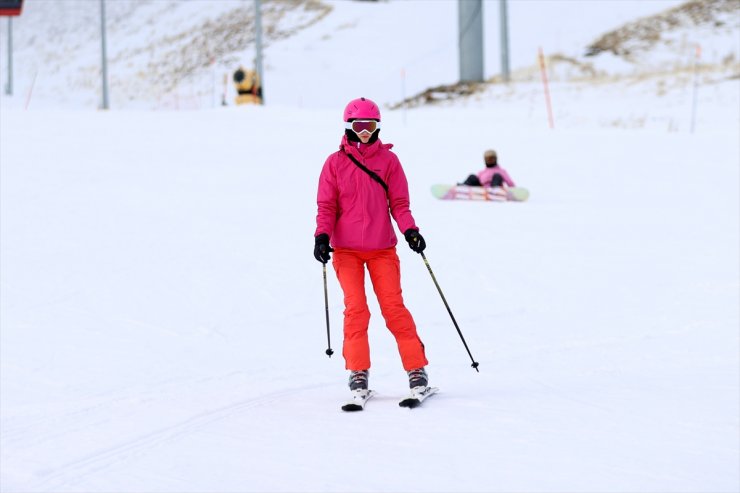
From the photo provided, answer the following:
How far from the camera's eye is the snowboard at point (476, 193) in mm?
14891

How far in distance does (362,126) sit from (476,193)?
9.31 m

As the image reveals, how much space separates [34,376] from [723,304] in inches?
231

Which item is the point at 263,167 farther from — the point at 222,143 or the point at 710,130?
the point at 710,130

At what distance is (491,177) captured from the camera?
1501 centimetres

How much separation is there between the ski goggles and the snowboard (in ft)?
30.1

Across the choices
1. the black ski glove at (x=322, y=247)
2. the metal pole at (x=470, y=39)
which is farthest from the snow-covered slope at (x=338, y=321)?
the metal pole at (x=470, y=39)

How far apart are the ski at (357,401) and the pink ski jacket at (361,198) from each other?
831 millimetres

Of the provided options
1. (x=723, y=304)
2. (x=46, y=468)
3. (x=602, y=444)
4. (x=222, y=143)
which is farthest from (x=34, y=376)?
(x=222, y=143)

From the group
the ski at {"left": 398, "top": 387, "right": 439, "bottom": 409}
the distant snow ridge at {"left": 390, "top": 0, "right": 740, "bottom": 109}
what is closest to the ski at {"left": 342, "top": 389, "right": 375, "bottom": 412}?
the ski at {"left": 398, "top": 387, "right": 439, "bottom": 409}

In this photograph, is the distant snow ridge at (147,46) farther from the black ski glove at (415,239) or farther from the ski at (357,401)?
the black ski glove at (415,239)

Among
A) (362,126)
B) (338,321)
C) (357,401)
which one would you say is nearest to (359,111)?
(362,126)

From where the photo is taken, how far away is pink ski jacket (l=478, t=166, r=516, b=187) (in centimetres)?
1494

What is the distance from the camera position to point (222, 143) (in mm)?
19391

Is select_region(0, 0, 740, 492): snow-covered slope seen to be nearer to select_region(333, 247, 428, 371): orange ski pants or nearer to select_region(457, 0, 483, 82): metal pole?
select_region(333, 247, 428, 371): orange ski pants
